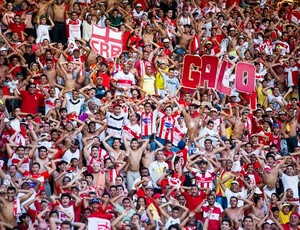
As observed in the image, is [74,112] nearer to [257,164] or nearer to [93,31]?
[93,31]

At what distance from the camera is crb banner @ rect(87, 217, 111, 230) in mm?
14680

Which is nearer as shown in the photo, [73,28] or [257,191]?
[257,191]

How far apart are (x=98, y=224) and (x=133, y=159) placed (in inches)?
79.3

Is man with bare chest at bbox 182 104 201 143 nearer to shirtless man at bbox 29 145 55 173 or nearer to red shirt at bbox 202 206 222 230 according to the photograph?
red shirt at bbox 202 206 222 230

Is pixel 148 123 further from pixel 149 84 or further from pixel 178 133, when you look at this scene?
pixel 149 84

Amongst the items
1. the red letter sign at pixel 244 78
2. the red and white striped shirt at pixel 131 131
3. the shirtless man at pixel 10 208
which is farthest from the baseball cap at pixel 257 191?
the shirtless man at pixel 10 208

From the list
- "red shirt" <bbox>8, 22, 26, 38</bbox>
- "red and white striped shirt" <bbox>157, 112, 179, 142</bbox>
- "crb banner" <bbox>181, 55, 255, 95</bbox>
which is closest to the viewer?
"red and white striped shirt" <bbox>157, 112, 179, 142</bbox>

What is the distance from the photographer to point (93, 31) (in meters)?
18.3

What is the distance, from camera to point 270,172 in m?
17.1

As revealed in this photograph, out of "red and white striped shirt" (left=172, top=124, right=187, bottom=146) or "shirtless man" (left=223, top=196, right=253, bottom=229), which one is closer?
"shirtless man" (left=223, top=196, right=253, bottom=229)

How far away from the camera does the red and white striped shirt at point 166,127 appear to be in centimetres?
1745

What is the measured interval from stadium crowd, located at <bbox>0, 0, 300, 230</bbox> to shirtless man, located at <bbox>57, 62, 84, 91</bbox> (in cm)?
2

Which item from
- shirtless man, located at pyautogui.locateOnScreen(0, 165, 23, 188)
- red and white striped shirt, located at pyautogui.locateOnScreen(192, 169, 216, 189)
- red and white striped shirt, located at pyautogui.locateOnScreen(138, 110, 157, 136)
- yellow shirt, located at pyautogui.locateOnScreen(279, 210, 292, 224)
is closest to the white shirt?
red and white striped shirt, located at pyautogui.locateOnScreen(192, 169, 216, 189)

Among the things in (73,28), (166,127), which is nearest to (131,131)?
(166,127)
